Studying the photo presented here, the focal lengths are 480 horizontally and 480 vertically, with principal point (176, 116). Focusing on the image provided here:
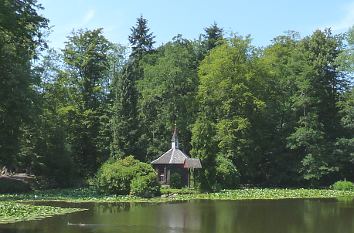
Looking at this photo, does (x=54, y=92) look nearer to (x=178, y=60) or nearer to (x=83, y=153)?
(x=83, y=153)

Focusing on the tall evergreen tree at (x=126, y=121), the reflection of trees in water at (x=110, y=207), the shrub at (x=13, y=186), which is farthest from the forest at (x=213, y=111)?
the reflection of trees in water at (x=110, y=207)

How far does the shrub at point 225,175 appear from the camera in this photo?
47250 millimetres

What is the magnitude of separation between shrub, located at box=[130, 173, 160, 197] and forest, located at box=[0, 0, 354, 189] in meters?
7.58

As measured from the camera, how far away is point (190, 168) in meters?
45.6

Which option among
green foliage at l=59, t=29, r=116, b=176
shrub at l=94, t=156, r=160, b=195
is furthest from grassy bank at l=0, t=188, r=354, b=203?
green foliage at l=59, t=29, r=116, b=176

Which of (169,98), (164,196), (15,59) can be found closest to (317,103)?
(169,98)

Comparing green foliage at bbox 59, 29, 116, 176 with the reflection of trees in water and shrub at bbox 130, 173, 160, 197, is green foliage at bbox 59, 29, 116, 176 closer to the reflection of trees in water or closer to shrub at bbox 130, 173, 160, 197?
shrub at bbox 130, 173, 160, 197

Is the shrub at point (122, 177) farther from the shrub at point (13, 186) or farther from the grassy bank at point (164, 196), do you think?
the shrub at point (13, 186)

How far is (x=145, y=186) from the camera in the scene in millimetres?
37688

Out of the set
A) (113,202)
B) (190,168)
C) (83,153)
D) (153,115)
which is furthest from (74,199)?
(153,115)

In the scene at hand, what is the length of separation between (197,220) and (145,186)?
49.2 ft

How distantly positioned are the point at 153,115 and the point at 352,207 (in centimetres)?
3465

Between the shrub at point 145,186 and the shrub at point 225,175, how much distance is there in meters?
9.24

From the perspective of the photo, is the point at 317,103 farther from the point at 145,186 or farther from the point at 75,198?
the point at 75,198
